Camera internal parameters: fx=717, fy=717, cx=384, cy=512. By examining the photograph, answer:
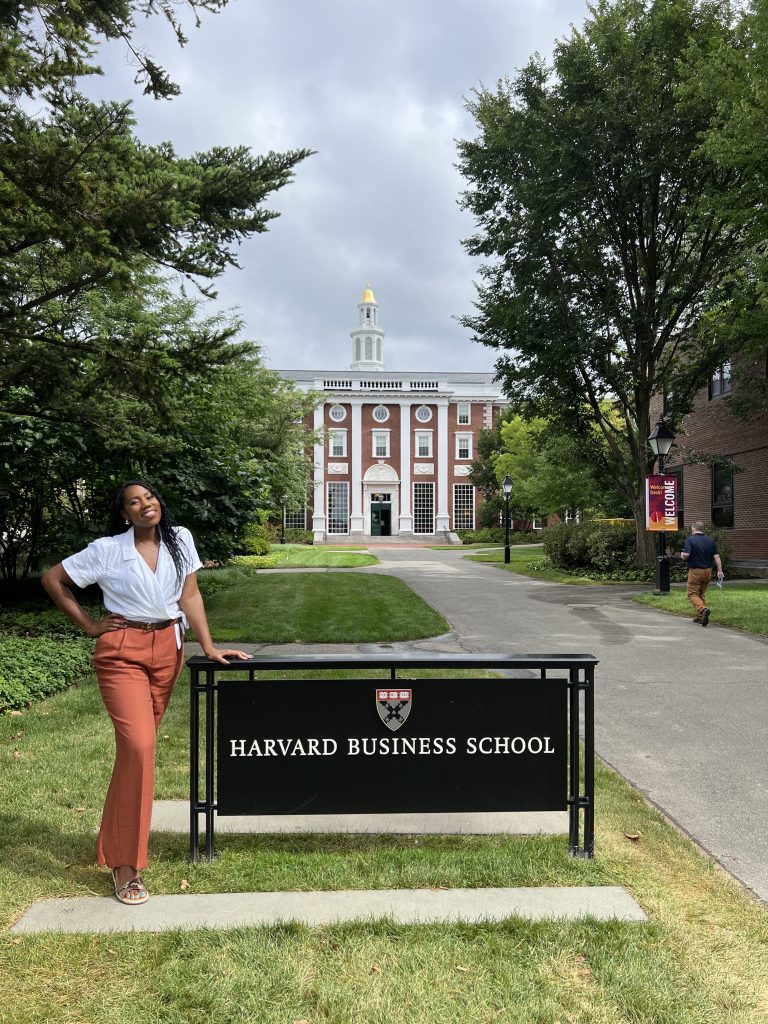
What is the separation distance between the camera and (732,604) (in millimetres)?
13992

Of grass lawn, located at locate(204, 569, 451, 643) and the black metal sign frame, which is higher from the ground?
the black metal sign frame

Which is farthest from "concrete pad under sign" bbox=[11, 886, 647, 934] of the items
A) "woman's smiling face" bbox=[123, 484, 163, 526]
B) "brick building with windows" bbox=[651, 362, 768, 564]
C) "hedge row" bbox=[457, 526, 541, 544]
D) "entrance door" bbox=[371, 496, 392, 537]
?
"entrance door" bbox=[371, 496, 392, 537]

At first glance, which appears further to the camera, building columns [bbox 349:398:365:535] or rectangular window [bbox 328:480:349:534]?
rectangular window [bbox 328:480:349:534]

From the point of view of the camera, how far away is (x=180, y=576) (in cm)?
354

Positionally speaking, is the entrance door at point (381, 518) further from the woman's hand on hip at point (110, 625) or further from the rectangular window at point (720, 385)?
the woman's hand on hip at point (110, 625)

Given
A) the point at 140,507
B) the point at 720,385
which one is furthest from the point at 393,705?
the point at 720,385

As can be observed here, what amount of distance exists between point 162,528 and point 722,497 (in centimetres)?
2602

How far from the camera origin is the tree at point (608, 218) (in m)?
17.6

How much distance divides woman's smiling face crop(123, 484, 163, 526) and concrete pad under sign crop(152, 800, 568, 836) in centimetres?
188

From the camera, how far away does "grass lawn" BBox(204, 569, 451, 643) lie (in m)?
10.9

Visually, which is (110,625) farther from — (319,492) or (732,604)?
(319,492)

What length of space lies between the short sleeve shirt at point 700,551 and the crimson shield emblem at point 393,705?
10481mm

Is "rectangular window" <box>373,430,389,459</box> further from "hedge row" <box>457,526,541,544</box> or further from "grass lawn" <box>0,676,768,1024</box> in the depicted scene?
"grass lawn" <box>0,676,768,1024</box>

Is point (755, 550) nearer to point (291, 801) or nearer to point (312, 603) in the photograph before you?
point (312, 603)
